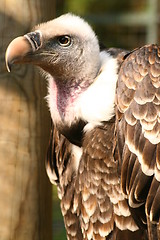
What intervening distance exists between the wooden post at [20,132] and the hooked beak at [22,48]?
0.23 meters

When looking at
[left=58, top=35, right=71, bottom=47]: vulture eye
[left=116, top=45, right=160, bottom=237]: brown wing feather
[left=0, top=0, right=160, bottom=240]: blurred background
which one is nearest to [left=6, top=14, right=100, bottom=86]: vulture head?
[left=58, top=35, right=71, bottom=47]: vulture eye

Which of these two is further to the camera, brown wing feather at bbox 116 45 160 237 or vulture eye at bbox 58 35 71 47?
vulture eye at bbox 58 35 71 47

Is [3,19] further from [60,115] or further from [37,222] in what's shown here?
[37,222]

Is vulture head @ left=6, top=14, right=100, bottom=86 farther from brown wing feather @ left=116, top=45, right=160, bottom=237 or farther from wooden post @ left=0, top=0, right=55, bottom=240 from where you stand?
brown wing feather @ left=116, top=45, right=160, bottom=237

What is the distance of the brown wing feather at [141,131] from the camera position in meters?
3.48

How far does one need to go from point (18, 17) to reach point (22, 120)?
589mm

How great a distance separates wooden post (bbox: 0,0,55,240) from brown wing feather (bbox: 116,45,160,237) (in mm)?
596

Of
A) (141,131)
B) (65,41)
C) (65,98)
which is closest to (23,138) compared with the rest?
(65,98)

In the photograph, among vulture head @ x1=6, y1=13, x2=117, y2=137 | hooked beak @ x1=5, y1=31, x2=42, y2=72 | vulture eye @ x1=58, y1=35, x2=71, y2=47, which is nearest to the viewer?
hooked beak @ x1=5, y1=31, x2=42, y2=72

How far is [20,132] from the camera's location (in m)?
3.88

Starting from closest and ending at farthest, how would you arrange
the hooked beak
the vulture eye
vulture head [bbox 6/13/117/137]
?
the hooked beak, vulture head [bbox 6/13/117/137], the vulture eye

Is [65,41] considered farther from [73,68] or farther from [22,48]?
[22,48]

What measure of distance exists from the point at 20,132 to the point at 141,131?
758 mm

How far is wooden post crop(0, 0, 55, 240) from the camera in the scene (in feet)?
12.6
